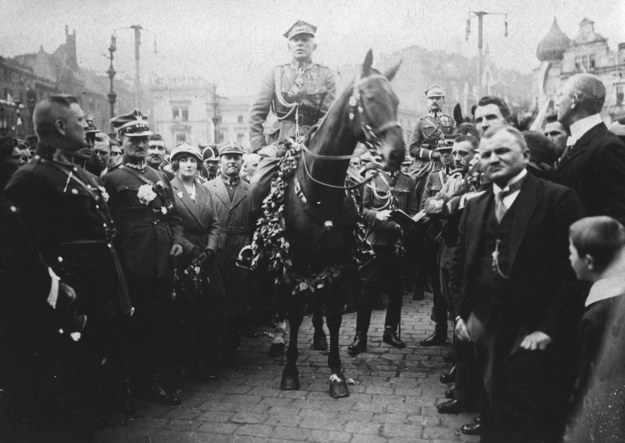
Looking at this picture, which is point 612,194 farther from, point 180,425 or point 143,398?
point 143,398

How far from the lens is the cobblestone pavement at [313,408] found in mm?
4273

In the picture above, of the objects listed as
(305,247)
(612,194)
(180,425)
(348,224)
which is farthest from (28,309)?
(612,194)

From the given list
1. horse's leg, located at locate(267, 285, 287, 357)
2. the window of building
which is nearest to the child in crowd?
horse's leg, located at locate(267, 285, 287, 357)

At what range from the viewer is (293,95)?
6.29m

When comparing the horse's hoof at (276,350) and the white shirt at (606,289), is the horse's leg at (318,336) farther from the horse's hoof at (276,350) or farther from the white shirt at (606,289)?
the white shirt at (606,289)

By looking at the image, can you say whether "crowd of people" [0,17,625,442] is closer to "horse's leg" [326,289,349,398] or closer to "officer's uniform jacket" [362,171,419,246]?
"horse's leg" [326,289,349,398]

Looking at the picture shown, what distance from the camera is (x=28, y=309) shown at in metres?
3.48

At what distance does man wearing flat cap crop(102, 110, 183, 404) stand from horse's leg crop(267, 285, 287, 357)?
1180 millimetres

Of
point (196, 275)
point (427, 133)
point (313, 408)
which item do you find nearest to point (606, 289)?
point (313, 408)

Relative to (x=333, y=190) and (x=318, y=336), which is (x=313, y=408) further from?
(x=333, y=190)

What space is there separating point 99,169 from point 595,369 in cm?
515

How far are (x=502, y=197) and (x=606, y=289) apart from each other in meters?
0.86

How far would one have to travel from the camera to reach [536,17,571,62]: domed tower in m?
5.27

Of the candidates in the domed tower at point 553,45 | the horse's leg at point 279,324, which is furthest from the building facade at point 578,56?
the horse's leg at point 279,324
